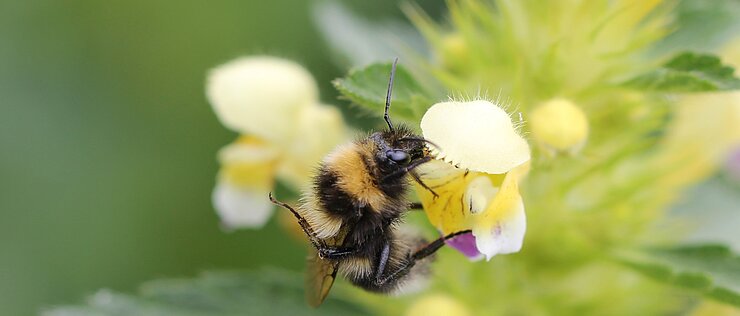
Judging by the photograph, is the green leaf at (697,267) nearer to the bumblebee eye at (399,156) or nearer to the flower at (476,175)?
the flower at (476,175)

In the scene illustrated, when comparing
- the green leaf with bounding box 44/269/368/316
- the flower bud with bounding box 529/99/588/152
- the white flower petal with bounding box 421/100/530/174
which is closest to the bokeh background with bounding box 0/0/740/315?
the green leaf with bounding box 44/269/368/316

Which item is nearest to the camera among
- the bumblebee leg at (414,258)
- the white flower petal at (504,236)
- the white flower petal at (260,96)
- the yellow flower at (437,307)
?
the white flower petal at (504,236)

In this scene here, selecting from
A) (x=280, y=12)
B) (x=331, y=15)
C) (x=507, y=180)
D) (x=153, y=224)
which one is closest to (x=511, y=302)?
(x=507, y=180)

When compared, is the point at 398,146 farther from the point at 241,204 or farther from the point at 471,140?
the point at 241,204

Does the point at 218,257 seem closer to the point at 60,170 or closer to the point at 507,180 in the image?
the point at 60,170

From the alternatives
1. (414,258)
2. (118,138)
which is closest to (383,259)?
(414,258)

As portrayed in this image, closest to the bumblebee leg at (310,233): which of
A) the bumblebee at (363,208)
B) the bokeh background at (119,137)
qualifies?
the bumblebee at (363,208)
